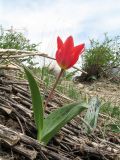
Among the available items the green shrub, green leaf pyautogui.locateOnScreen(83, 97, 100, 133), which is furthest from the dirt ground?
green leaf pyautogui.locateOnScreen(83, 97, 100, 133)

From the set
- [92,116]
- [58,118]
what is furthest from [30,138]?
[92,116]

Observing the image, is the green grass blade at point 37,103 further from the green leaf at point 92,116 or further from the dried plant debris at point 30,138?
the green leaf at point 92,116

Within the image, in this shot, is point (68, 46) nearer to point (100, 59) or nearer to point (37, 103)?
point (37, 103)

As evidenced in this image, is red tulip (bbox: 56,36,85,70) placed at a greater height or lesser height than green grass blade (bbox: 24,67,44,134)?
greater

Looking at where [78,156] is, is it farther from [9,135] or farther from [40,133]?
[9,135]

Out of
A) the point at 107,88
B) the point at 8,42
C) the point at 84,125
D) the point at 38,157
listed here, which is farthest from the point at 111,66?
the point at 38,157

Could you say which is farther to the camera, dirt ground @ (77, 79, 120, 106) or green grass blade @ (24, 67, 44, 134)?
dirt ground @ (77, 79, 120, 106)

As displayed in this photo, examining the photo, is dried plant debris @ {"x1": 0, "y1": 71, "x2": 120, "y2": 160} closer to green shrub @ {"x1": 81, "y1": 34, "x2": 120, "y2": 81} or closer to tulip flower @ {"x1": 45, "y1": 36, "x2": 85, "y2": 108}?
tulip flower @ {"x1": 45, "y1": 36, "x2": 85, "y2": 108}
